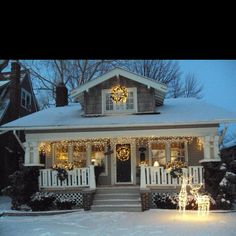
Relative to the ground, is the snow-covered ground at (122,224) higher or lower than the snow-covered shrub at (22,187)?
lower

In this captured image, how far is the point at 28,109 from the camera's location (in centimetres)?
1578

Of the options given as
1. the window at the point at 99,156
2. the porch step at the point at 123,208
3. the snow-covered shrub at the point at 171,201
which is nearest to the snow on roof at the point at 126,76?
the window at the point at 99,156

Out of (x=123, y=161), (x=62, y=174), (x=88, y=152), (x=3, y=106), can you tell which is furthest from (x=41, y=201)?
(x=3, y=106)

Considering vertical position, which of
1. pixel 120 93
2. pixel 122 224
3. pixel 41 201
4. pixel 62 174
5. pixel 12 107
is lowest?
pixel 122 224

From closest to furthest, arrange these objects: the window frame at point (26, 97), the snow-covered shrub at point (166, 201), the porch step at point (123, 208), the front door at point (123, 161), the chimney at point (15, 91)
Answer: the porch step at point (123, 208)
the snow-covered shrub at point (166, 201)
the front door at point (123, 161)
the chimney at point (15, 91)
the window frame at point (26, 97)

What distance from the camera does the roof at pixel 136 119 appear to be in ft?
34.3

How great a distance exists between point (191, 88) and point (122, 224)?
29.2 feet

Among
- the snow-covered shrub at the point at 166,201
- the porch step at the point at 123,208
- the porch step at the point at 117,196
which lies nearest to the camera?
the porch step at the point at 123,208

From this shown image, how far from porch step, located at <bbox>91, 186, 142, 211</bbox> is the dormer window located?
208 centimetres

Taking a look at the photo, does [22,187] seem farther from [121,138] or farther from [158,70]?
[158,70]

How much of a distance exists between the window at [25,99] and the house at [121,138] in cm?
324

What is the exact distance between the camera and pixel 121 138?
11.3 metres

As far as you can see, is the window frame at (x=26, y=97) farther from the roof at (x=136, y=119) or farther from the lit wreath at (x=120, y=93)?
the lit wreath at (x=120, y=93)
